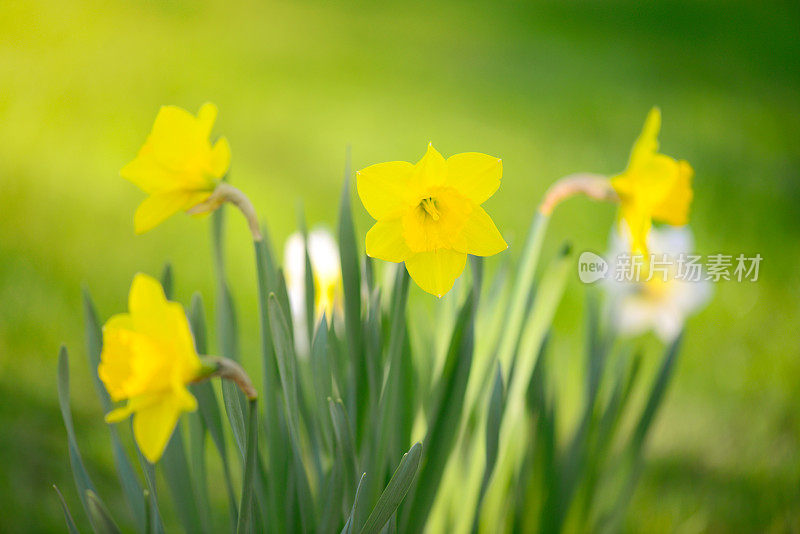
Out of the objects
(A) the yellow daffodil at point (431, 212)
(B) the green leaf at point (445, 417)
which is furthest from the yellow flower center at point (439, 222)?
(B) the green leaf at point (445, 417)

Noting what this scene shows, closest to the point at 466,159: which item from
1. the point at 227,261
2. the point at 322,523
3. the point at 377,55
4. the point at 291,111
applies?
the point at 322,523

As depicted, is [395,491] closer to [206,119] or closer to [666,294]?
[206,119]

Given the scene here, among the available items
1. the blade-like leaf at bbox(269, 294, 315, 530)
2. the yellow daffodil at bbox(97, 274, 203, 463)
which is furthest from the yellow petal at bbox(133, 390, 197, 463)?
the blade-like leaf at bbox(269, 294, 315, 530)

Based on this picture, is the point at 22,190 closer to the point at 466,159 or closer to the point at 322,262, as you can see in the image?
the point at 322,262

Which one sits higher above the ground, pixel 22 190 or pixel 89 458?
pixel 22 190

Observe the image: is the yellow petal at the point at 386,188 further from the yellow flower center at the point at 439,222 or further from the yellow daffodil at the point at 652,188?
the yellow daffodil at the point at 652,188

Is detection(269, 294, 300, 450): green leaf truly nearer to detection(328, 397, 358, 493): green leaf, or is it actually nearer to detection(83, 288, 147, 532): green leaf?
detection(328, 397, 358, 493): green leaf
